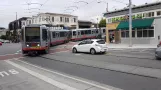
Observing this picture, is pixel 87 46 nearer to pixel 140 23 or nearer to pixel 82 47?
pixel 82 47

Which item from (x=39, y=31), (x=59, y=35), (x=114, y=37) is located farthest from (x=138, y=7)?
(x=39, y=31)

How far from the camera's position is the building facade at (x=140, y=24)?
103 feet

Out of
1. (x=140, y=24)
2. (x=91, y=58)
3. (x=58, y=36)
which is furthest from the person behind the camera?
(x=58, y=36)

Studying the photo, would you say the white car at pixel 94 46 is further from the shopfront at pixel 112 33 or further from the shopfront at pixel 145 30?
the shopfront at pixel 112 33

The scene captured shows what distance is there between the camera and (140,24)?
32.8m

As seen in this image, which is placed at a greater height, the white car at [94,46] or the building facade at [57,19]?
the building facade at [57,19]

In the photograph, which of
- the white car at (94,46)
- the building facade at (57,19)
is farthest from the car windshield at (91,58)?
the building facade at (57,19)

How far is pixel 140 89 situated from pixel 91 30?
43.6 metres

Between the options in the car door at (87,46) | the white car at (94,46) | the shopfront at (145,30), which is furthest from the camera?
the shopfront at (145,30)

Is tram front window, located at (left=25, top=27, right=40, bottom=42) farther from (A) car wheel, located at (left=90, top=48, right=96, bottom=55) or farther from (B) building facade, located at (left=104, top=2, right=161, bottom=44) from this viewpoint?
(B) building facade, located at (left=104, top=2, right=161, bottom=44)

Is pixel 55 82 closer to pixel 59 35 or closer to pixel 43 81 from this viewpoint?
pixel 43 81

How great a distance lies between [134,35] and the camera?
35.2 metres

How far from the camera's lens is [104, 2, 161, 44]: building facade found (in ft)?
103

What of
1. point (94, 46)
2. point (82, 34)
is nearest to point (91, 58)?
point (94, 46)
